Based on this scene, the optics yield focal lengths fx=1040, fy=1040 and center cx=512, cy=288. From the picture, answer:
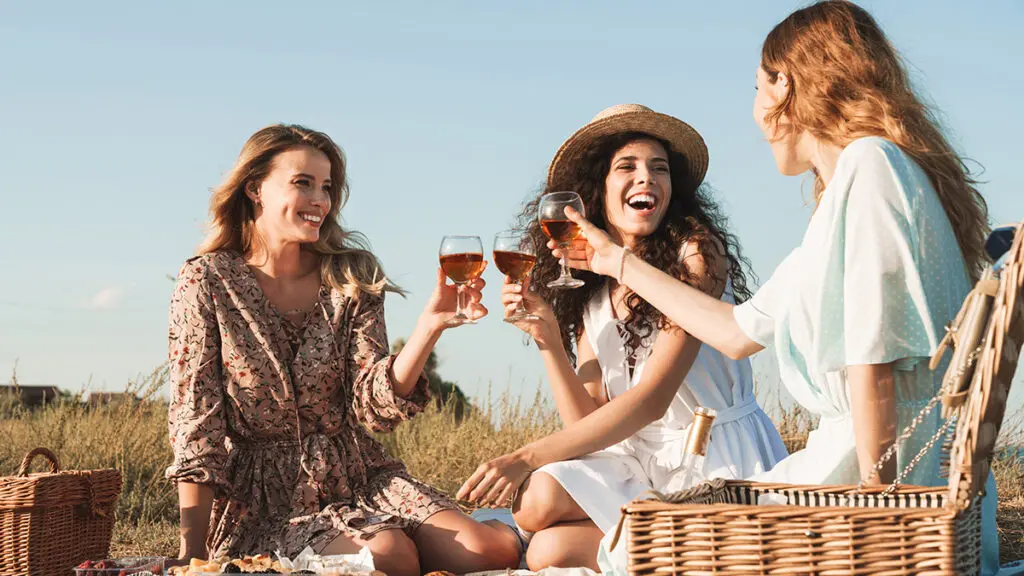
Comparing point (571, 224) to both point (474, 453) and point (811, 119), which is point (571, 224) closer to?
point (811, 119)

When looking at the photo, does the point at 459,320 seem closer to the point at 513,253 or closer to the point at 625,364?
the point at 513,253

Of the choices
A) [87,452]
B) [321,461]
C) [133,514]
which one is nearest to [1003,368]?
[321,461]

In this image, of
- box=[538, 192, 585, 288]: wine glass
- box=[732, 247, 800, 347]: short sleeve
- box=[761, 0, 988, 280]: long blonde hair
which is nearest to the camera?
box=[761, 0, 988, 280]: long blonde hair

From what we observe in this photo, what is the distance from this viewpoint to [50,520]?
4.70 m

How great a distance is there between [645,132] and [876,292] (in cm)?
259

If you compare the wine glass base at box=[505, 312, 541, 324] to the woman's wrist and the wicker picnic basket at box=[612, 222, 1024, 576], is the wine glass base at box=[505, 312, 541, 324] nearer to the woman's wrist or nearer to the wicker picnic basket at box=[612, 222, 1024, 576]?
the woman's wrist

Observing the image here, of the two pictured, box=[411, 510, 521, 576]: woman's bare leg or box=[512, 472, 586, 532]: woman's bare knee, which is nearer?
box=[512, 472, 586, 532]: woman's bare knee

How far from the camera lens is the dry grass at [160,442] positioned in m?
7.45

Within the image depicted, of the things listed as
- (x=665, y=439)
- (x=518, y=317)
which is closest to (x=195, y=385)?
(x=518, y=317)

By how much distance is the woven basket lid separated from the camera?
212 centimetres

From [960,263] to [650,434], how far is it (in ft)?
7.35

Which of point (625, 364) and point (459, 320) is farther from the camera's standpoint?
point (625, 364)

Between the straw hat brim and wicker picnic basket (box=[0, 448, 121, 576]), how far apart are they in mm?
2749

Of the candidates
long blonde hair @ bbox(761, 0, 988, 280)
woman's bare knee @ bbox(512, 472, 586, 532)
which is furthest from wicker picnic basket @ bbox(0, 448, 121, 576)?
long blonde hair @ bbox(761, 0, 988, 280)
